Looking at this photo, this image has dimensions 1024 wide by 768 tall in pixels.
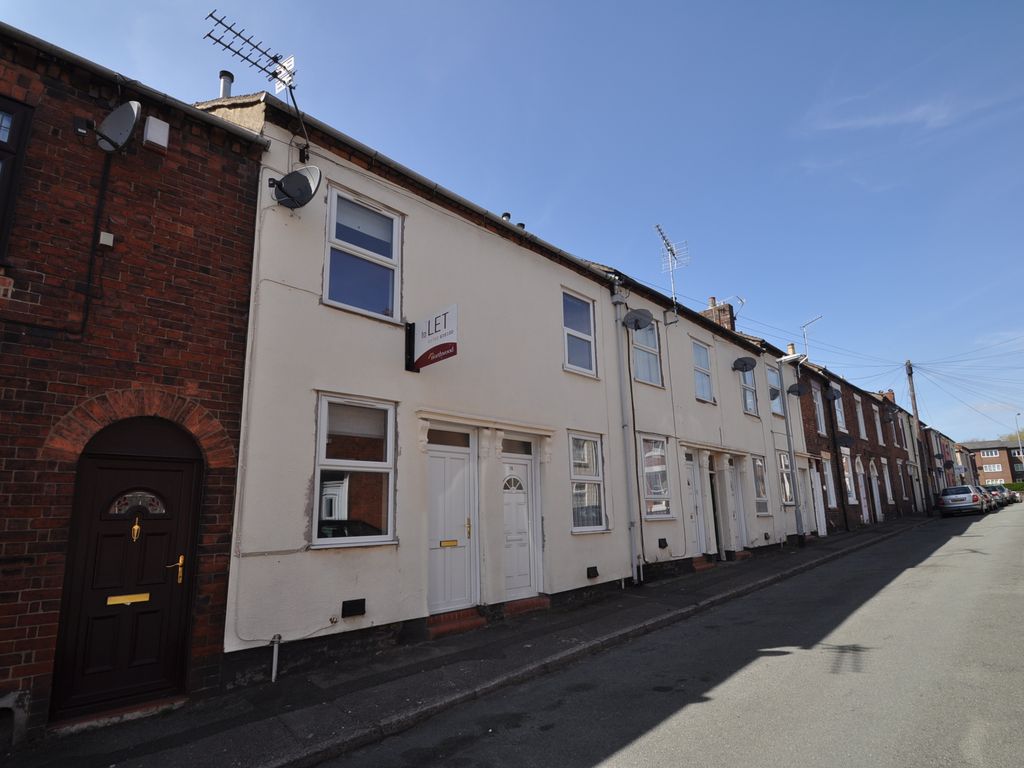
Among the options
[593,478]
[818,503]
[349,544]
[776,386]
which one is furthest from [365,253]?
[818,503]

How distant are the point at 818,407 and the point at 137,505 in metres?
22.9

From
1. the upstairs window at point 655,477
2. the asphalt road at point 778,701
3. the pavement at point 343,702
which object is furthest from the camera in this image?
the upstairs window at point 655,477

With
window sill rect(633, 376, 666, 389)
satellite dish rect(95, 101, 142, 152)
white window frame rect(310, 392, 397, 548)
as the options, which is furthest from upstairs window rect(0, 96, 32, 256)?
window sill rect(633, 376, 666, 389)

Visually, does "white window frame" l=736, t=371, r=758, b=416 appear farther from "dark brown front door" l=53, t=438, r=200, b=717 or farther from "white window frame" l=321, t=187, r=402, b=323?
"dark brown front door" l=53, t=438, r=200, b=717

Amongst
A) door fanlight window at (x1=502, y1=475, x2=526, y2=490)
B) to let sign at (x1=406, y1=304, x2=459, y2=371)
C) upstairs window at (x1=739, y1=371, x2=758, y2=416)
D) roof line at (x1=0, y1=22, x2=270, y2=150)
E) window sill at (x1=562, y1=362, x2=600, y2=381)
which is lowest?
door fanlight window at (x1=502, y1=475, x2=526, y2=490)

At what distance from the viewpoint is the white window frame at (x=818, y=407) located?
21.8 metres

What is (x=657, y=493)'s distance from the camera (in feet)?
39.9

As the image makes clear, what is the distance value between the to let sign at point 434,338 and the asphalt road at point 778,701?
3864mm

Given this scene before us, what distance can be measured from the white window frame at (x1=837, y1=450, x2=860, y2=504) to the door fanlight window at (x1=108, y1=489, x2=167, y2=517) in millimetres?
23697

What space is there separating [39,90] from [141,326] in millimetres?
2278

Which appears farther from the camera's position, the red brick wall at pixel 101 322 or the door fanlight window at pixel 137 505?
the door fanlight window at pixel 137 505

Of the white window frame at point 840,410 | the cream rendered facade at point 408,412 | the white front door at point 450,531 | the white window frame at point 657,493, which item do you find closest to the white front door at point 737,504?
the white window frame at point 657,493

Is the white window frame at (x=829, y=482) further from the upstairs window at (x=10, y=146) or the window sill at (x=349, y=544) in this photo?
the upstairs window at (x=10, y=146)

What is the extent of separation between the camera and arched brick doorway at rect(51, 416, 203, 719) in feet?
16.2
